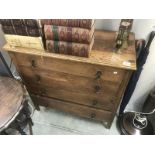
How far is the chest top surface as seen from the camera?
877mm

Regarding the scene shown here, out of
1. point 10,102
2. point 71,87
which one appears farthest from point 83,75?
point 10,102

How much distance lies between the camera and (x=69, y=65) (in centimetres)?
98

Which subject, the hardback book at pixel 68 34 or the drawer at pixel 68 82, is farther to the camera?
the drawer at pixel 68 82

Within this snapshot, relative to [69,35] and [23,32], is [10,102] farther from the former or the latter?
[69,35]

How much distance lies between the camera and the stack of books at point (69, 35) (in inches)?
32.0

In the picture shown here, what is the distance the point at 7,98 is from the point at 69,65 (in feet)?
1.67

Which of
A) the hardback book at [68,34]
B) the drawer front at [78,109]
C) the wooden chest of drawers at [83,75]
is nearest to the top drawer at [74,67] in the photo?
the wooden chest of drawers at [83,75]

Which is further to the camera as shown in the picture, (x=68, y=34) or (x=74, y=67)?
(x=74, y=67)

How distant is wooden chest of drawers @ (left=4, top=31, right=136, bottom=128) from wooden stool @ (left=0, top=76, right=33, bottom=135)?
0.13 m

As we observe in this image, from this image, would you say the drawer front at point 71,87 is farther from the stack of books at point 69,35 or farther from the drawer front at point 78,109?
the stack of books at point 69,35

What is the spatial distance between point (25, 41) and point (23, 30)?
7cm

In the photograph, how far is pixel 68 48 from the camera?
35.7 inches

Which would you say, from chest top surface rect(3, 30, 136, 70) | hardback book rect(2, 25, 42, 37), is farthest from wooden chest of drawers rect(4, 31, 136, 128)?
hardback book rect(2, 25, 42, 37)
